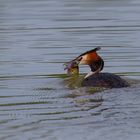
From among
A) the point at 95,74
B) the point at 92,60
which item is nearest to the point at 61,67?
the point at 92,60

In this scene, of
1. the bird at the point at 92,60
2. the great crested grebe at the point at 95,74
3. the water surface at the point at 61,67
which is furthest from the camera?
the bird at the point at 92,60

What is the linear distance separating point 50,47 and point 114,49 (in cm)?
147

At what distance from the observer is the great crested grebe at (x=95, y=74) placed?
1465cm

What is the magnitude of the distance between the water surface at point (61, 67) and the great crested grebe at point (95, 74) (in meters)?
0.21

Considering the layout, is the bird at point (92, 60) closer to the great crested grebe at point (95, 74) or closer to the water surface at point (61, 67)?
the great crested grebe at point (95, 74)

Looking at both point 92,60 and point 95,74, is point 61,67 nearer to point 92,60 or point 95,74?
point 92,60

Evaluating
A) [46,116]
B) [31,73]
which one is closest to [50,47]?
[31,73]

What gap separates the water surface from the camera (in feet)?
38.0

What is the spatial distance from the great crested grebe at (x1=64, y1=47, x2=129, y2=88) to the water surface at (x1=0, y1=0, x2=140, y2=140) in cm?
21

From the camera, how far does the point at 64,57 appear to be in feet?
59.2

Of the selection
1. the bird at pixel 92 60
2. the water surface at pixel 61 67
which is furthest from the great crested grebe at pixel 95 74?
the water surface at pixel 61 67

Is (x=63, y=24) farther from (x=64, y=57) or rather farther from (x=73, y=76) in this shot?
(x=73, y=76)

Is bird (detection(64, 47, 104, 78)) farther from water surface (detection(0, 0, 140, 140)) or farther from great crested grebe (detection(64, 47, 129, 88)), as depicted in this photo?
water surface (detection(0, 0, 140, 140))

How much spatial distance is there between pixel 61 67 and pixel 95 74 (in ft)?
6.74
